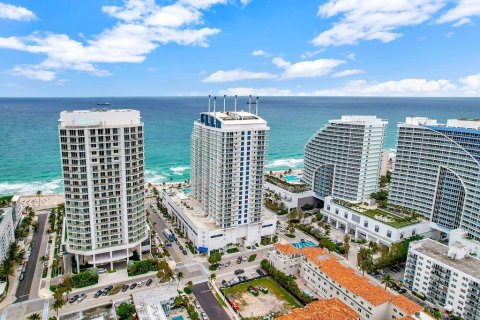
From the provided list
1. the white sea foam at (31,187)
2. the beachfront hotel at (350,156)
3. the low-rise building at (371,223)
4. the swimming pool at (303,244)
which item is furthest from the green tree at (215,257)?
the white sea foam at (31,187)

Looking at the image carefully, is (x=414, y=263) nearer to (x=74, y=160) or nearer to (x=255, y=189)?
(x=255, y=189)

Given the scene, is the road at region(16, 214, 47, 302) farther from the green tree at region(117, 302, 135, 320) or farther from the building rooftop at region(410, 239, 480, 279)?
the building rooftop at region(410, 239, 480, 279)

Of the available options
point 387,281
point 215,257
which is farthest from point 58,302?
point 387,281

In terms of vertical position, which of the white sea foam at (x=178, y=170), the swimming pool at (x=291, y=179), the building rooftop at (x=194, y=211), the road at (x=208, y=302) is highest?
A: the swimming pool at (x=291, y=179)

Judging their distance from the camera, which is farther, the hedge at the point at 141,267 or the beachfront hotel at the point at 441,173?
the beachfront hotel at the point at 441,173

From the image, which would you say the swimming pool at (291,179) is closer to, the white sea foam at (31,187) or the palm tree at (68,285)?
the palm tree at (68,285)

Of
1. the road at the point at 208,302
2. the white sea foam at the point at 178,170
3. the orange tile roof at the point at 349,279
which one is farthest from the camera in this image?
the white sea foam at the point at 178,170

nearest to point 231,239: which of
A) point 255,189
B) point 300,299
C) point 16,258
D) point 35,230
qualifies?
point 255,189
